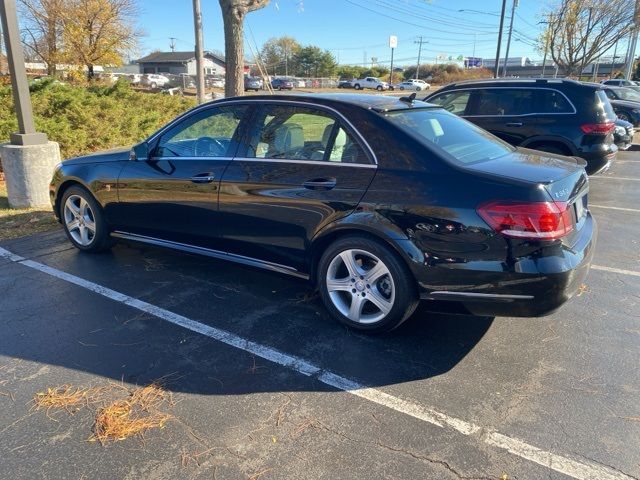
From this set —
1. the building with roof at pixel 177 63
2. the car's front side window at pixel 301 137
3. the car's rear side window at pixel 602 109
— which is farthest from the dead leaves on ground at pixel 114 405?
the building with roof at pixel 177 63

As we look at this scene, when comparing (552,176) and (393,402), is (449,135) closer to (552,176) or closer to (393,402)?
(552,176)

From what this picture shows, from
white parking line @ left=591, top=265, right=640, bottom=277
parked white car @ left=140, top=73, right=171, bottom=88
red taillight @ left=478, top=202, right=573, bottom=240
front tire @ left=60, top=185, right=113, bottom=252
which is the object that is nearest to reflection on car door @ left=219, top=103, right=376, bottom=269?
red taillight @ left=478, top=202, right=573, bottom=240

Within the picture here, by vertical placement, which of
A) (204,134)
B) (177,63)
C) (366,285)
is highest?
(177,63)

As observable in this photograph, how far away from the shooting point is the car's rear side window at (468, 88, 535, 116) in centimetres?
838

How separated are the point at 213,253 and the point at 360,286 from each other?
1463mm

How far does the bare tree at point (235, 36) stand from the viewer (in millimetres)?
12078

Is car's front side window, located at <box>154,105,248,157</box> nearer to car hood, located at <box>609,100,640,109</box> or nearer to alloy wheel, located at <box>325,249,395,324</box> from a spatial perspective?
alloy wheel, located at <box>325,249,395,324</box>

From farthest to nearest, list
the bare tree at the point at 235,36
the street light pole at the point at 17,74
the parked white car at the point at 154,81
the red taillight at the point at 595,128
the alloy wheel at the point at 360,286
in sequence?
the parked white car at the point at 154,81
the bare tree at the point at 235,36
the red taillight at the point at 595,128
the street light pole at the point at 17,74
the alloy wheel at the point at 360,286

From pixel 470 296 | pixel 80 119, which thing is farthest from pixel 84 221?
pixel 80 119

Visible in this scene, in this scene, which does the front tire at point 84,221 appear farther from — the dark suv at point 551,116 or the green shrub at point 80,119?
the dark suv at point 551,116

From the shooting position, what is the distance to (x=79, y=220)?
17.7 ft

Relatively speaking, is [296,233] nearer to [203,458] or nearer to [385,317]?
[385,317]

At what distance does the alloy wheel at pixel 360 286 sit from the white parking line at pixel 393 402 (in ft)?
1.83

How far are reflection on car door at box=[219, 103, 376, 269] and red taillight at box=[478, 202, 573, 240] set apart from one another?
860 millimetres
